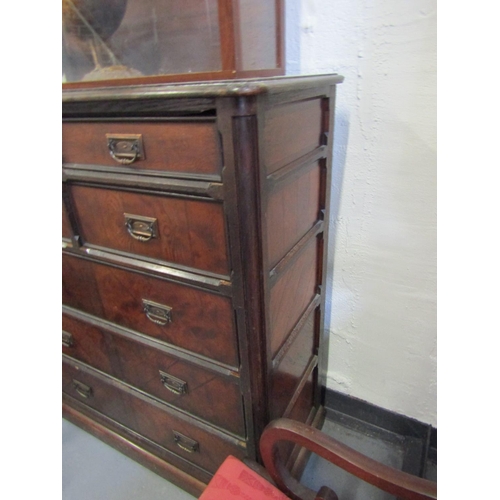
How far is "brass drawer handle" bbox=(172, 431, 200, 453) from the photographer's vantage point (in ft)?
3.54

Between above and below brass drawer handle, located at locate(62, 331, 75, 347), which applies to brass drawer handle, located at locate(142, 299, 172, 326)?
above

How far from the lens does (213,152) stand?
25.9 inches

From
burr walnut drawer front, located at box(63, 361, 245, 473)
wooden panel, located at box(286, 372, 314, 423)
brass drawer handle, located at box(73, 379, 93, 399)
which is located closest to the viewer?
burr walnut drawer front, located at box(63, 361, 245, 473)

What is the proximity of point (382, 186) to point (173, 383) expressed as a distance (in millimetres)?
786

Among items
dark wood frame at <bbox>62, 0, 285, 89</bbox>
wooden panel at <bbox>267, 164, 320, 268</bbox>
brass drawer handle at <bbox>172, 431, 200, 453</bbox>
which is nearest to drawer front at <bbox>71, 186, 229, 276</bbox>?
wooden panel at <bbox>267, 164, 320, 268</bbox>

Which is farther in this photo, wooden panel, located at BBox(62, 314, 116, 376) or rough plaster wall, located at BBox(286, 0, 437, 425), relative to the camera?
wooden panel, located at BBox(62, 314, 116, 376)

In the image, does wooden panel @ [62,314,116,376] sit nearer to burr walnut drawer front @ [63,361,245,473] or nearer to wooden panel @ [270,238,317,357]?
burr walnut drawer front @ [63,361,245,473]

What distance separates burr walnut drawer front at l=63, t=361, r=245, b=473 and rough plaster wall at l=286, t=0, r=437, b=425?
54cm

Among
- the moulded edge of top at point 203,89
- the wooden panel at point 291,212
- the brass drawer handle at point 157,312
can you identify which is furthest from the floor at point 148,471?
the moulded edge of top at point 203,89

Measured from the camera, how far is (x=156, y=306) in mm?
903

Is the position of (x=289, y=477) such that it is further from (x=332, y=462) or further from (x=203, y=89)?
(x=203, y=89)

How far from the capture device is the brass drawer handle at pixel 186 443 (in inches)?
42.4

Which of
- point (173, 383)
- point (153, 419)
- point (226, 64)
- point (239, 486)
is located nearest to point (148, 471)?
point (153, 419)
